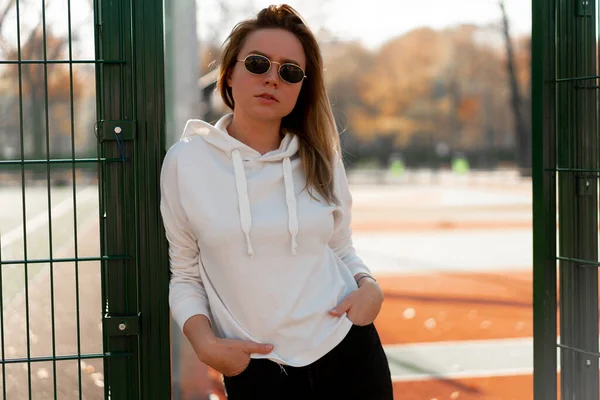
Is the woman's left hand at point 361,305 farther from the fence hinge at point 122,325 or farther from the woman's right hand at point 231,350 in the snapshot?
the fence hinge at point 122,325

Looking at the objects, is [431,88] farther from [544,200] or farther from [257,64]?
[257,64]

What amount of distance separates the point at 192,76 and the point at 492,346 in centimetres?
349

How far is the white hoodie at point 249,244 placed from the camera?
84.4 inches

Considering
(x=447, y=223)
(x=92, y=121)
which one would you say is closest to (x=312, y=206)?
(x=92, y=121)

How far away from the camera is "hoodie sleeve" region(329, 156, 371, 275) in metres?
2.40

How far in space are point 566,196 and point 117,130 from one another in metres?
1.79

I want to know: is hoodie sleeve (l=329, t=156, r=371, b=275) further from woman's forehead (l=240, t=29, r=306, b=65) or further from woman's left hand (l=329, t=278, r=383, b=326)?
woman's forehead (l=240, t=29, r=306, b=65)

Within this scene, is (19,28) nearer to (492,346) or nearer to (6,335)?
(6,335)

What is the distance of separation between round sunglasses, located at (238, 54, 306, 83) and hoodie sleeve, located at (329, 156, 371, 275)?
14.1 inches

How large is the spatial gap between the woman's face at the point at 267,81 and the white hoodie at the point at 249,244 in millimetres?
114

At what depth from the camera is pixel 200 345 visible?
6.98 feet

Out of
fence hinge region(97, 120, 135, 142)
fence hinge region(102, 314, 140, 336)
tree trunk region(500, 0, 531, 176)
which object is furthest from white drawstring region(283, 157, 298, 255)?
tree trunk region(500, 0, 531, 176)

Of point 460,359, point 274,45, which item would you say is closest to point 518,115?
point 460,359

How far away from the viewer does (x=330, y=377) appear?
2.21 meters
